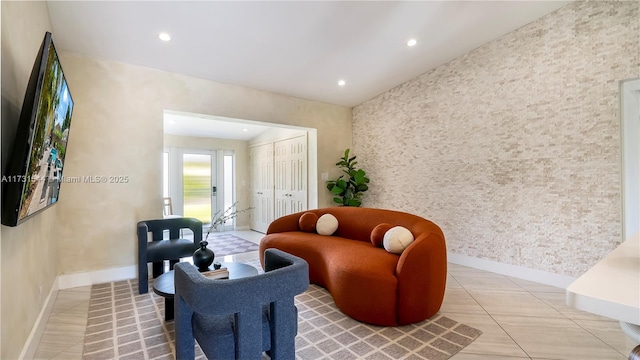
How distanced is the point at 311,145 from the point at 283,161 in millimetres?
954

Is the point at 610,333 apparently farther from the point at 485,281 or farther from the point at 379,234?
the point at 379,234

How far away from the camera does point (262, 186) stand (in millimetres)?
6715

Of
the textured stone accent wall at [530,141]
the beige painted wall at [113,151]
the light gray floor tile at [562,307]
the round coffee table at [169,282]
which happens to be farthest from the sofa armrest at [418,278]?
the beige painted wall at [113,151]

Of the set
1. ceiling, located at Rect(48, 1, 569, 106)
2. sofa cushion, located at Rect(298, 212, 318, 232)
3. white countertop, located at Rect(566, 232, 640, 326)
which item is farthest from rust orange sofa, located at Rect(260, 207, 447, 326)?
ceiling, located at Rect(48, 1, 569, 106)

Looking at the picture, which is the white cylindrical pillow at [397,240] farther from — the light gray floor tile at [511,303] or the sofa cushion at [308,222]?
the sofa cushion at [308,222]

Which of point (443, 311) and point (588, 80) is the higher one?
point (588, 80)

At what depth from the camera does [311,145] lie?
5.32 meters

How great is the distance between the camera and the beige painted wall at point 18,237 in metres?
1.46

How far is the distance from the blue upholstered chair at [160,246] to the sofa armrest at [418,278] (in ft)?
7.65

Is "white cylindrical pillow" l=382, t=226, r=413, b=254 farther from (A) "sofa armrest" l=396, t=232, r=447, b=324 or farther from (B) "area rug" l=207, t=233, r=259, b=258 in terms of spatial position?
(B) "area rug" l=207, t=233, r=259, b=258

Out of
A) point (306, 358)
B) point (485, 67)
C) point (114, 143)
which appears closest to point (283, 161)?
point (114, 143)

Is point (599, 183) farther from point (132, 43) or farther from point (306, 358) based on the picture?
point (132, 43)

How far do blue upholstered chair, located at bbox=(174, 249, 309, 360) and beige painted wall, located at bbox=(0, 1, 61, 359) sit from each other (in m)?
0.87

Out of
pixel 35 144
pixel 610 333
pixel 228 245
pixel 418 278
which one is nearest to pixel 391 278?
pixel 418 278
